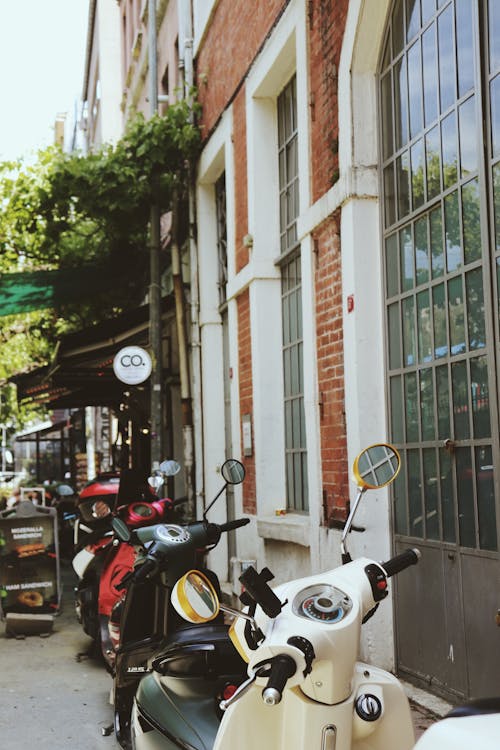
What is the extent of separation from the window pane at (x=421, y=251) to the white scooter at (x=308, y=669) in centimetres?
318

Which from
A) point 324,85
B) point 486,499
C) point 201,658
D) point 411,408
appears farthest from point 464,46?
point 201,658

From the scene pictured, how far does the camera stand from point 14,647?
8.73m

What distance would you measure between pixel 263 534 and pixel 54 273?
20.6 ft

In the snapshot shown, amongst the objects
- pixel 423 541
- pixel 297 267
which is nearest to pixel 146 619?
pixel 423 541

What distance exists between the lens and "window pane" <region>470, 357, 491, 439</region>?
17.2ft

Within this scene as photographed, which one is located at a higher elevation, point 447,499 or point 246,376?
point 246,376

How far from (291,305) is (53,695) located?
13.5ft

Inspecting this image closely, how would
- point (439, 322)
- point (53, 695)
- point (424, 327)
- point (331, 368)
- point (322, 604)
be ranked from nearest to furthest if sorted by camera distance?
point (322, 604) → point (439, 322) → point (424, 327) → point (53, 695) → point (331, 368)

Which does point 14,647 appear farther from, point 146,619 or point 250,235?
point 250,235

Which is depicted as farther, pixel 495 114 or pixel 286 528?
pixel 286 528

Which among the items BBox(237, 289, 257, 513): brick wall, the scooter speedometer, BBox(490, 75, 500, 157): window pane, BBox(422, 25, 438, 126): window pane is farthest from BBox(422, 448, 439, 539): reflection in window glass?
BBox(237, 289, 257, 513): brick wall

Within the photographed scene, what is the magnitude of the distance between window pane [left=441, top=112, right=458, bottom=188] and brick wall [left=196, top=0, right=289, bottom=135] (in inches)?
137

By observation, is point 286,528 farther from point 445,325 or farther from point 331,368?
point 445,325

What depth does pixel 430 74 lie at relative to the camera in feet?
19.6
